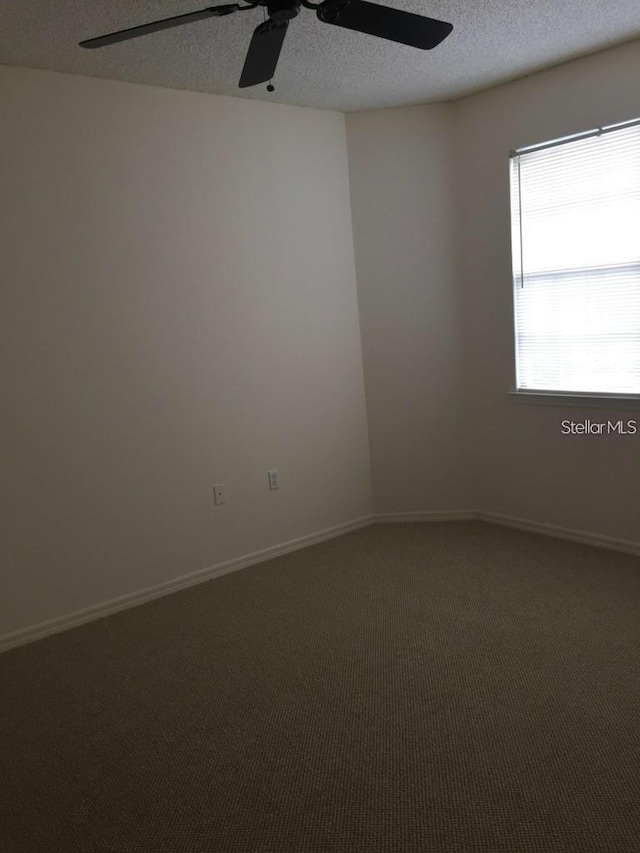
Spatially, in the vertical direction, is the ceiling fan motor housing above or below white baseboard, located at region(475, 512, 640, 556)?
above

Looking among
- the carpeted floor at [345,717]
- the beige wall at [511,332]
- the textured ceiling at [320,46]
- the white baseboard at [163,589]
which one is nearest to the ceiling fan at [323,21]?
the textured ceiling at [320,46]

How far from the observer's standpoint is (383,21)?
2.20m

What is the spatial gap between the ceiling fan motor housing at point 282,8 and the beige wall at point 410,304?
2270 mm

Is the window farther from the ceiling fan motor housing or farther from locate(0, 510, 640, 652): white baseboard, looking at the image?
the ceiling fan motor housing

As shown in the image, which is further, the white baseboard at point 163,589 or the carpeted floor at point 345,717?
the white baseboard at point 163,589

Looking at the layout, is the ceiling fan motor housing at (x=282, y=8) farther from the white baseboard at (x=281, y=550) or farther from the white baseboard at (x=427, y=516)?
the white baseboard at (x=427, y=516)

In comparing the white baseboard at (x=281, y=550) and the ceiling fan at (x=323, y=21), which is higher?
the ceiling fan at (x=323, y=21)

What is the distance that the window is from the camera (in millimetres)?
3535

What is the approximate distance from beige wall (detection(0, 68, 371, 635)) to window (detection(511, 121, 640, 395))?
111 centimetres

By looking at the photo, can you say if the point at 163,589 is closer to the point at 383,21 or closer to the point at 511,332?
the point at 511,332

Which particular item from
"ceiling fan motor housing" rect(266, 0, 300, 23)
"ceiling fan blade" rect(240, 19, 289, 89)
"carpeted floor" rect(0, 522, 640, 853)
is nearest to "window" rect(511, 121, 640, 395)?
"carpeted floor" rect(0, 522, 640, 853)

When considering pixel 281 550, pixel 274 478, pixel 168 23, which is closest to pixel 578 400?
pixel 274 478

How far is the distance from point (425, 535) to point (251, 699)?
1942 mm

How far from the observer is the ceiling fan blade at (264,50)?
2.17m
